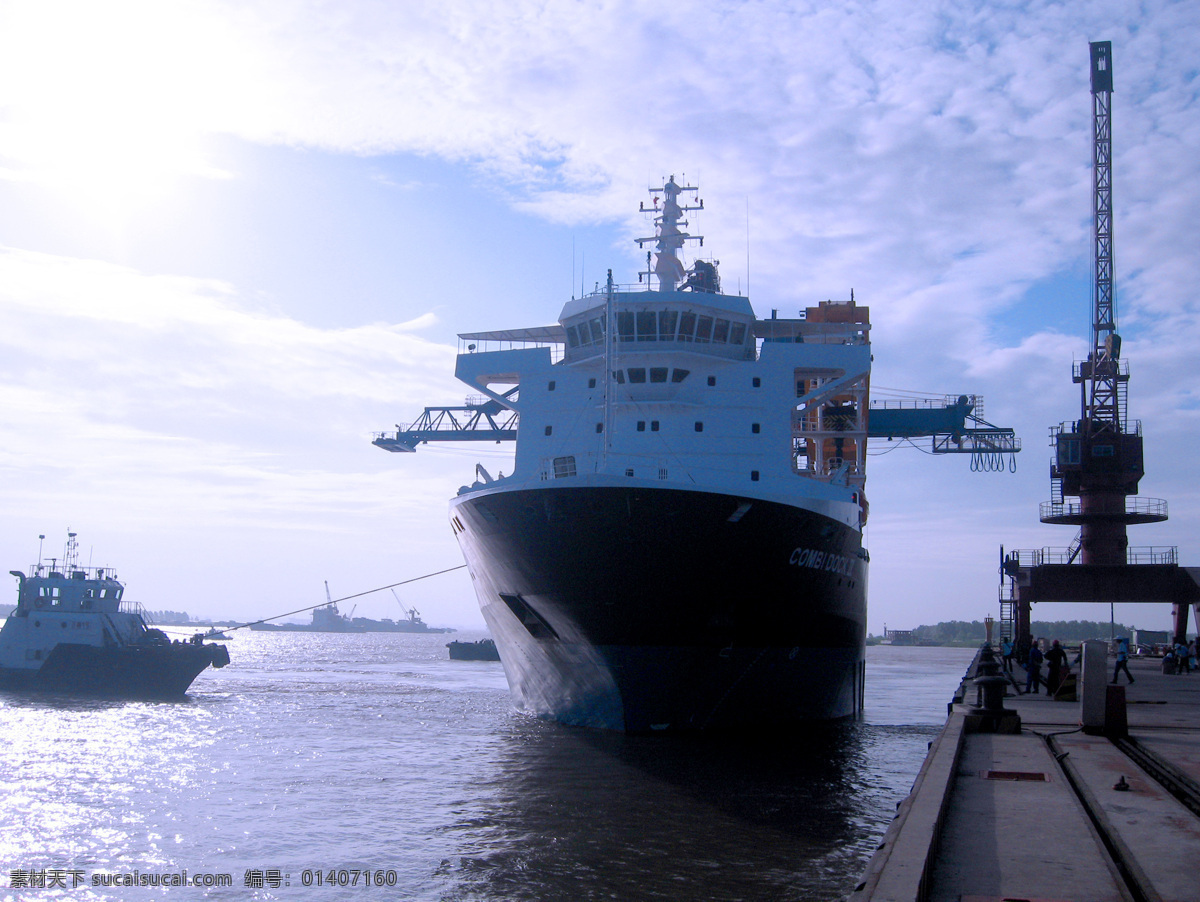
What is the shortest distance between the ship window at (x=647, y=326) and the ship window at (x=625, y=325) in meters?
0.19

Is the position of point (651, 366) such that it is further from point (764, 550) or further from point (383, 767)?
point (383, 767)

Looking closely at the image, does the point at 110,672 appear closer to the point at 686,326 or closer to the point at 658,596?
the point at 686,326

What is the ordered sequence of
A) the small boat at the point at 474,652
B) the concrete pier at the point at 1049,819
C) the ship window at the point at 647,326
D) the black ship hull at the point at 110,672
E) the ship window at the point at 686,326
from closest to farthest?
1. the concrete pier at the point at 1049,819
2. the ship window at the point at 686,326
3. the ship window at the point at 647,326
4. the black ship hull at the point at 110,672
5. the small boat at the point at 474,652

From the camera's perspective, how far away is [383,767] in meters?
19.9

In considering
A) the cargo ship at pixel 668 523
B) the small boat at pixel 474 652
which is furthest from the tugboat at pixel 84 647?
the small boat at pixel 474 652

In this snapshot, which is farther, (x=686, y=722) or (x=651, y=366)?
(x=651, y=366)

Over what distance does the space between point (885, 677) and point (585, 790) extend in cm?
5169

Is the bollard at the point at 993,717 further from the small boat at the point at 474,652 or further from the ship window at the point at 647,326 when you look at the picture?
the small boat at the point at 474,652

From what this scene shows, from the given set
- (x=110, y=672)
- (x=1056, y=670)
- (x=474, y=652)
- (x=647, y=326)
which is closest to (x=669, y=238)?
(x=647, y=326)

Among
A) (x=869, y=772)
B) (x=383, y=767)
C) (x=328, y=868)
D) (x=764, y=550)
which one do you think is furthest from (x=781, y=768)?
(x=328, y=868)

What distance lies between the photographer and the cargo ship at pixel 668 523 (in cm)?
1911

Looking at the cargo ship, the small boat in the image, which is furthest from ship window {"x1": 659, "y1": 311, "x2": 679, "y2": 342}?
the small boat

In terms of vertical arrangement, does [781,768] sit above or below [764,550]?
below

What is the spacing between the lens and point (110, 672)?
125 feet
